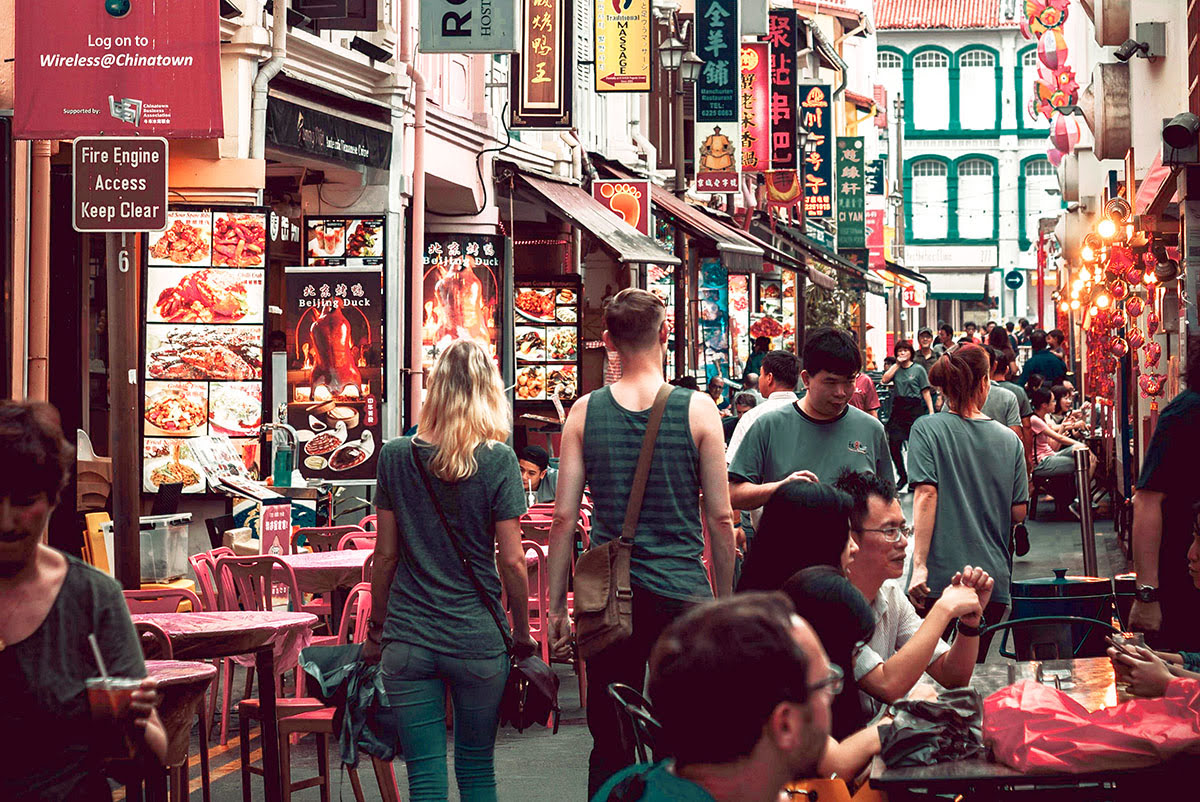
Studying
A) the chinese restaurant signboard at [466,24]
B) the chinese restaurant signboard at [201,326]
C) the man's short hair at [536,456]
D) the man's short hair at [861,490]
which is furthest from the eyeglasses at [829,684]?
the chinese restaurant signboard at [466,24]

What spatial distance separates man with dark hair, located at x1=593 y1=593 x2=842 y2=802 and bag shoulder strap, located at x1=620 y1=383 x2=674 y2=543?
Answer: 3.11 meters

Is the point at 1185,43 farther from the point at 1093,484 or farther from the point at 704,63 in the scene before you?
the point at 704,63

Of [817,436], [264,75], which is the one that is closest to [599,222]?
[264,75]

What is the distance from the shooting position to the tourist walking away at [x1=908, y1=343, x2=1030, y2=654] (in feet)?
24.7

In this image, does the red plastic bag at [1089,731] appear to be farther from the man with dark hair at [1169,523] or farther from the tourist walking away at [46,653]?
the man with dark hair at [1169,523]

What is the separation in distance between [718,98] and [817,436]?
19.2 metres

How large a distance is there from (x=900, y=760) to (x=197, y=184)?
33.1ft

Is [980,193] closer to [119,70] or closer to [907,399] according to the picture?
[907,399]

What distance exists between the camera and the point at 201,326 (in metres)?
12.9

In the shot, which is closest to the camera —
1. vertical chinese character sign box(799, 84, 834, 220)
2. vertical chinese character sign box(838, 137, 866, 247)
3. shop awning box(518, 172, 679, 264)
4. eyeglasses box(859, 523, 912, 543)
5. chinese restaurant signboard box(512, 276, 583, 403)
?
eyeglasses box(859, 523, 912, 543)

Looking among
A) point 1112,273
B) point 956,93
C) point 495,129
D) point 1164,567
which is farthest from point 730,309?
point 956,93

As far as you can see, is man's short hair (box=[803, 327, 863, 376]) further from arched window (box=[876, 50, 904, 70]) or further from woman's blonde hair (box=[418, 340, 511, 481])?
arched window (box=[876, 50, 904, 70])

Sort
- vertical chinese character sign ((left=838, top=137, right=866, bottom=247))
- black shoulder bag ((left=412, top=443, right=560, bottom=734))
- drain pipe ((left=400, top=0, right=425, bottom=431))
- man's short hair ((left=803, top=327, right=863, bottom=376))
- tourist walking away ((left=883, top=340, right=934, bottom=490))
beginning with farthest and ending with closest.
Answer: vertical chinese character sign ((left=838, top=137, right=866, bottom=247)), tourist walking away ((left=883, top=340, right=934, bottom=490)), drain pipe ((left=400, top=0, right=425, bottom=431)), man's short hair ((left=803, top=327, right=863, bottom=376)), black shoulder bag ((left=412, top=443, right=560, bottom=734))

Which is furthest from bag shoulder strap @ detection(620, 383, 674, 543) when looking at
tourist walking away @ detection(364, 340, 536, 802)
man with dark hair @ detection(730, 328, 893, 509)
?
man with dark hair @ detection(730, 328, 893, 509)
